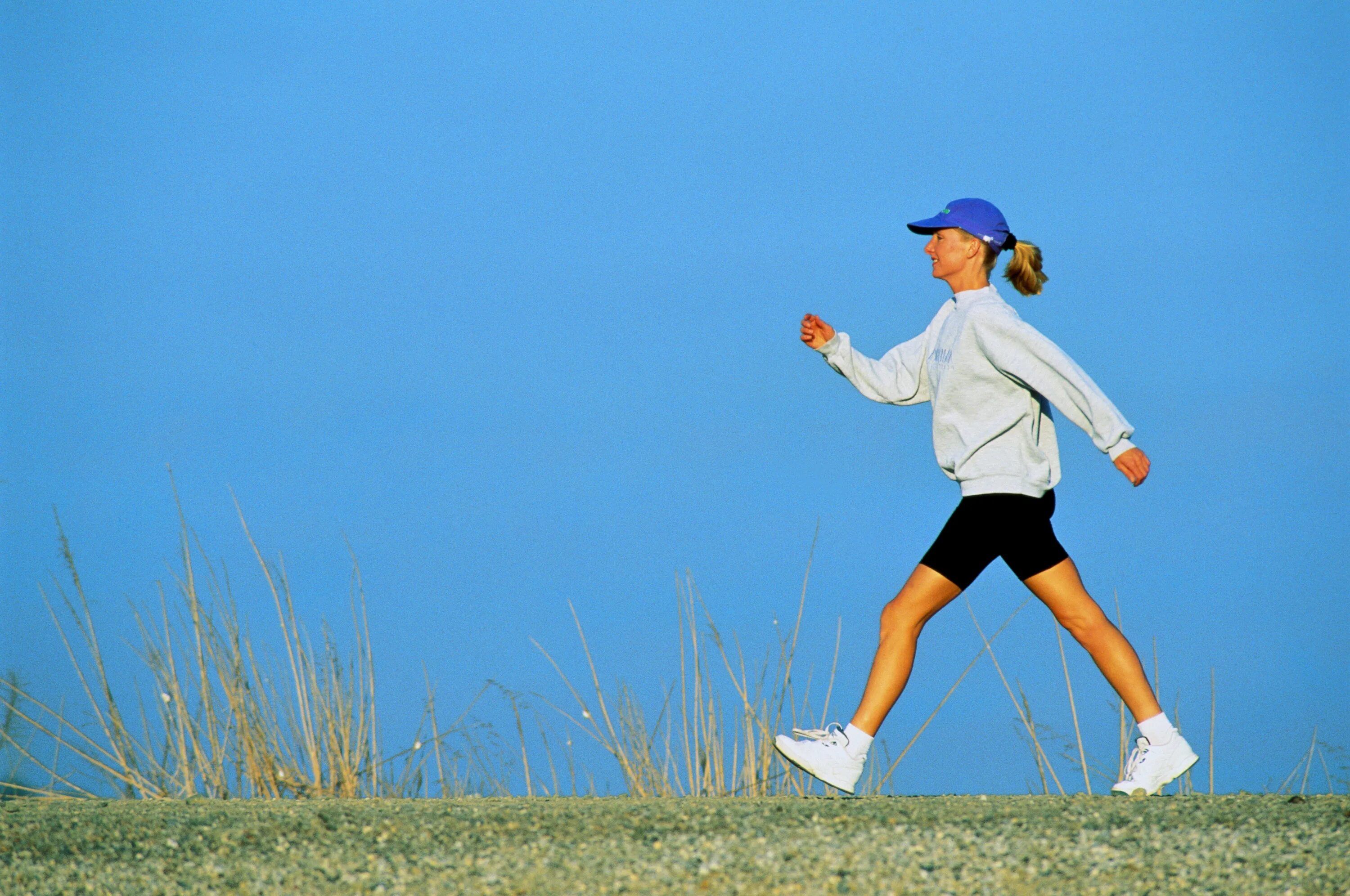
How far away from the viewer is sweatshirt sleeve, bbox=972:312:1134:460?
3531mm

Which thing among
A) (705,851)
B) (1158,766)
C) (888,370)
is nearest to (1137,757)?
(1158,766)

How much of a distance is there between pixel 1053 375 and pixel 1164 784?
4.00 ft

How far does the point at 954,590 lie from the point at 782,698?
2.63 feet

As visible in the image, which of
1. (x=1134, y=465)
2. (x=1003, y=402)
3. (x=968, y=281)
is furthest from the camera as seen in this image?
(x=968, y=281)

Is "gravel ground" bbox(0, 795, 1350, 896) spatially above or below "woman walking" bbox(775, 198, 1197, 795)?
below

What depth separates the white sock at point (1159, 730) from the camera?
3.55 meters

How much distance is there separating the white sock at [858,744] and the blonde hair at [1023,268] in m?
1.49

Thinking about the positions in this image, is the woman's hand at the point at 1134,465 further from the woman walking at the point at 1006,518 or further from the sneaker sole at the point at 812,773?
the sneaker sole at the point at 812,773

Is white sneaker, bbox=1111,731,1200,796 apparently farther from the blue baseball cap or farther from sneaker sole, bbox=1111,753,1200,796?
the blue baseball cap

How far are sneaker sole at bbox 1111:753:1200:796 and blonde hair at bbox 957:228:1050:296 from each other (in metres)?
1.51

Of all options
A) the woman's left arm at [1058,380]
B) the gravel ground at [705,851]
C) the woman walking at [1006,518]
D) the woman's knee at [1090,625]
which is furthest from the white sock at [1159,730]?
the woman's left arm at [1058,380]

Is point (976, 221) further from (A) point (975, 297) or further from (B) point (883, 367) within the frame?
(B) point (883, 367)

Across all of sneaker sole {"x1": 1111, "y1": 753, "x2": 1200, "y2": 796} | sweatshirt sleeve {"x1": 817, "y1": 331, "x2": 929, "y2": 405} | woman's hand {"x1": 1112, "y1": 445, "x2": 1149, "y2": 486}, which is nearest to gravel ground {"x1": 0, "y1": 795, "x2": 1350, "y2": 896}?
sneaker sole {"x1": 1111, "y1": 753, "x2": 1200, "y2": 796}

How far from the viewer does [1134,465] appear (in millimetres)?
3494
